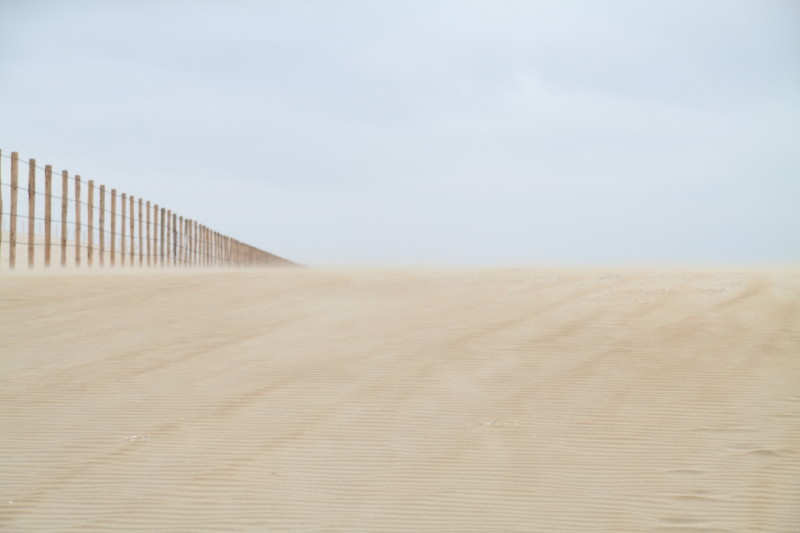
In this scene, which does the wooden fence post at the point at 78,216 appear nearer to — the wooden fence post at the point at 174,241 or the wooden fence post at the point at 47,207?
the wooden fence post at the point at 47,207

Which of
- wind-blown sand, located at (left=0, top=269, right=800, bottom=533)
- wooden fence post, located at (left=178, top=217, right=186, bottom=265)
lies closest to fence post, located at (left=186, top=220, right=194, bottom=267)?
wooden fence post, located at (left=178, top=217, right=186, bottom=265)

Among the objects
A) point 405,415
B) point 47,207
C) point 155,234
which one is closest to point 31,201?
point 47,207

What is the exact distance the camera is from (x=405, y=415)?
556 centimetres

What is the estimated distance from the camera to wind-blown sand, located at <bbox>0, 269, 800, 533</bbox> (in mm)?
4344

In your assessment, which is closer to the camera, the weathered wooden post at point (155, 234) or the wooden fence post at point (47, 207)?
the wooden fence post at point (47, 207)

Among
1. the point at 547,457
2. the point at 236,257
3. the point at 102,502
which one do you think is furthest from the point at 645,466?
the point at 236,257

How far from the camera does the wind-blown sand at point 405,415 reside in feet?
14.3

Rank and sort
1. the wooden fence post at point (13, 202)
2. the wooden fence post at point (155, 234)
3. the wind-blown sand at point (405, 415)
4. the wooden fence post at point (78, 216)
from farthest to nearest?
the wooden fence post at point (155, 234)
the wooden fence post at point (78, 216)
the wooden fence post at point (13, 202)
the wind-blown sand at point (405, 415)

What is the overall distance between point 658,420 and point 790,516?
4.21ft

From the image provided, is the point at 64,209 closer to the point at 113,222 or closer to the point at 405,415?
the point at 113,222

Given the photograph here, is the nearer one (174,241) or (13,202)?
(13,202)

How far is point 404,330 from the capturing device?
7836mm

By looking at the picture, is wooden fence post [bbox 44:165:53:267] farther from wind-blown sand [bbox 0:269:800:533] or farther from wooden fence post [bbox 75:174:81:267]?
wind-blown sand [bbox 0:269:800:533]

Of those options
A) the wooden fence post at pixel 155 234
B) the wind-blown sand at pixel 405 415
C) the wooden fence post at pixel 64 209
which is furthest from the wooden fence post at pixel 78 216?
the wind-blown sand at pixel 405 415
